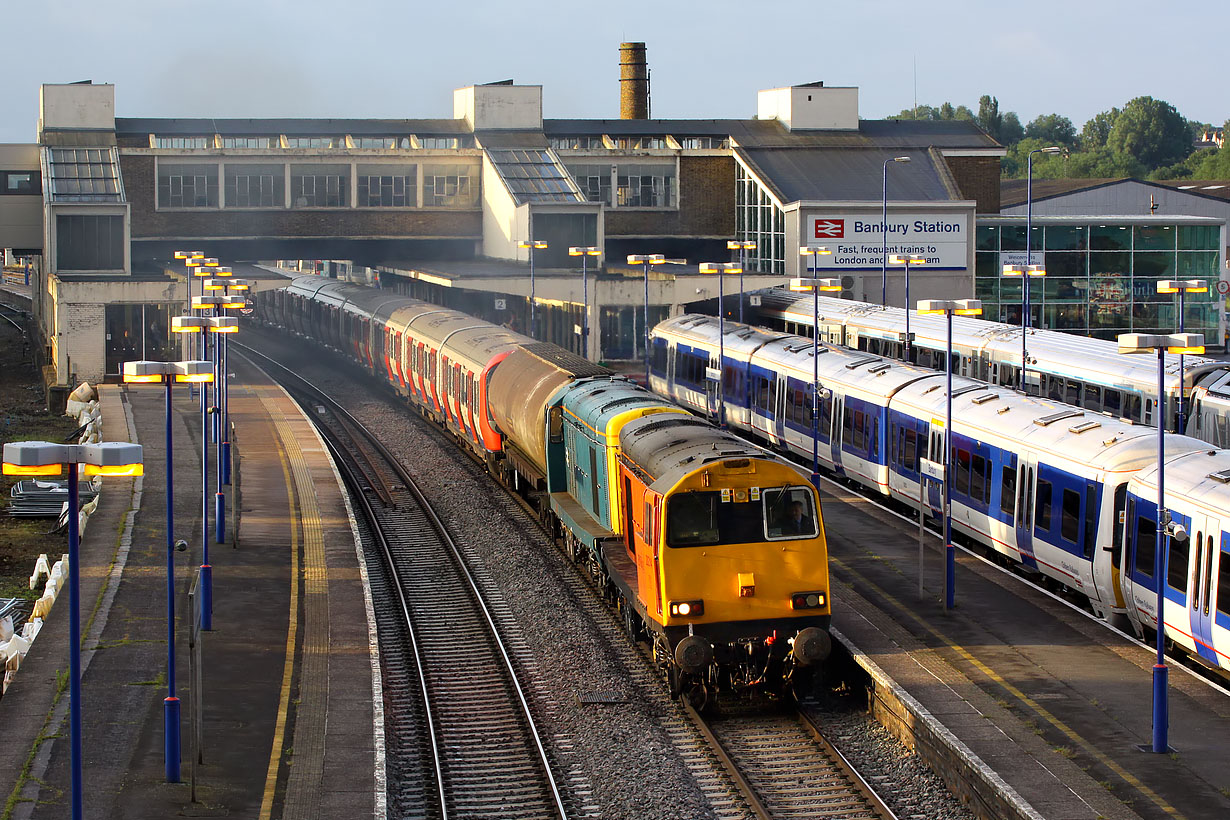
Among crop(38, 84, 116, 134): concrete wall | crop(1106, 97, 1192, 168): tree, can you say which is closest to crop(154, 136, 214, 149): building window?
crop(38, 84, 116, 134): concrete wall

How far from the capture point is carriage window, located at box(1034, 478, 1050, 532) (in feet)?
75.9

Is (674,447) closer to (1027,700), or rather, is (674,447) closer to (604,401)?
(604,401)

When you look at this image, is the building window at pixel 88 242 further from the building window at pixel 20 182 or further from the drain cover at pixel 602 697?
the drain cover at pixel 602 697

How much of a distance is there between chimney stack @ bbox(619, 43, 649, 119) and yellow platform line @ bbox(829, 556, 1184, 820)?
69.8 metres

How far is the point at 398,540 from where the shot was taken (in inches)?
1204

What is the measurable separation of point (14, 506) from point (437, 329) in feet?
48.5

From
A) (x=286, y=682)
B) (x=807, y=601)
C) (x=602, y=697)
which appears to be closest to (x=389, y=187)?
(x=286, y=682)

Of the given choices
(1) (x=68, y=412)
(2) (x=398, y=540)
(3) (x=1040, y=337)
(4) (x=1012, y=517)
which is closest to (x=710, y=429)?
(4) (x=1012, y=517)

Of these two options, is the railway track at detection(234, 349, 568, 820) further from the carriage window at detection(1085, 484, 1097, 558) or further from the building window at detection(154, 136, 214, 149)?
the building window at detection(154, 136, 214, 149)

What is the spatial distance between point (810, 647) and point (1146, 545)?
5.12 metres

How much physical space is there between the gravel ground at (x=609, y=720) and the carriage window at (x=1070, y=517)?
16.5 feet

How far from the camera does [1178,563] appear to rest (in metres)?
19.0

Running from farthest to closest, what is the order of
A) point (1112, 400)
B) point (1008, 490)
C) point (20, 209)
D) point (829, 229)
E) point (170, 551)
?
1. point (20, 209)
2. point (829, 229)
3. point (1112, 400)
4. point (1008, 490)
5. point (170, 551)

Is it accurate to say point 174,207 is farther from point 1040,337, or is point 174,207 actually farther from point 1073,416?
point 1073,416
